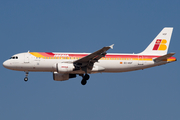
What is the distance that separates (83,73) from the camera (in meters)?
50.4

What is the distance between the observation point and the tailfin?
53188 mm

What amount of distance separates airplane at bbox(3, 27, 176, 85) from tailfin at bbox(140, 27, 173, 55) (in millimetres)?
380

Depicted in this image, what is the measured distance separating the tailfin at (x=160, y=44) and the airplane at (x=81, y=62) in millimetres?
380

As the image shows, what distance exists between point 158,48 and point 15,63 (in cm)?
2089

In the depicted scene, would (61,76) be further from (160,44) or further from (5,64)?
(160,44)

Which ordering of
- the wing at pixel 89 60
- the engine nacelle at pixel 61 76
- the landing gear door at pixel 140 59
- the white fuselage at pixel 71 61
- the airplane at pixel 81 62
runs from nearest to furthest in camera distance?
1. the wing at pixel 89 60
2. the airplane at pixel 81 62
3. the white fuselage at pixel 71 61
4. the landing gear door at pixel 140 59
5. the engine nacelle at pixel 61 76

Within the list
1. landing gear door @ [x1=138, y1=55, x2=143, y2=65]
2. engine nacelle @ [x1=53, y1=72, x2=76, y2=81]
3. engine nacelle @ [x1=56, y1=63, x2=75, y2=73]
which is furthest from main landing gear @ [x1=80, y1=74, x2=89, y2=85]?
landing gear door @ [x1=138, y1=55, x2=143, y2=65]

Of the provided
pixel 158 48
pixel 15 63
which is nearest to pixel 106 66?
pixel 158 48

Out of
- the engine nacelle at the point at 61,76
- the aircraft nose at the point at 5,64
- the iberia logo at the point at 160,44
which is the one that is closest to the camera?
the aircraft nose at the point at 5,64

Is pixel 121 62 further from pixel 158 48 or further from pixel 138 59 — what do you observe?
pixel 158 48

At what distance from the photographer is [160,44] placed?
2138 inches

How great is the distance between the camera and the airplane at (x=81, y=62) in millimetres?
48469

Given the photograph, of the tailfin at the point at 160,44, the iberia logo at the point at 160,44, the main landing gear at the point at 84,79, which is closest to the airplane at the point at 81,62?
the main landing gear at the point at 84,79

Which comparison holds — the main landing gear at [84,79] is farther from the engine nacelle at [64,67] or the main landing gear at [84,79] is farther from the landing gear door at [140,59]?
the landing gear door at [140,59]
